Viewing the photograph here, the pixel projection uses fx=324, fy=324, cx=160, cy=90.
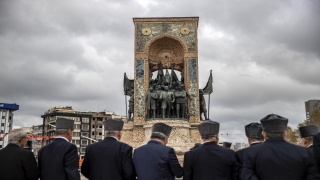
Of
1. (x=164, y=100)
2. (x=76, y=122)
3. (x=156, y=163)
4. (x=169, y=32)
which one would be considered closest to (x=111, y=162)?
(x=156, y=163)

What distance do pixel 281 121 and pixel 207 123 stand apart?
124 cm

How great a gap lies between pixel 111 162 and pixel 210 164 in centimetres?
148

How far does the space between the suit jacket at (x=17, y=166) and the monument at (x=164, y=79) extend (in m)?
13.1

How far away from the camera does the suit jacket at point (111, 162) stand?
4.89 meters

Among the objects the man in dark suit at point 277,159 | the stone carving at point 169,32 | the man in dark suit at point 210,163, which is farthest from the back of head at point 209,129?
the stone carving at point 169,32

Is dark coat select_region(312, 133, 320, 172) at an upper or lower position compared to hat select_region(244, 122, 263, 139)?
lower

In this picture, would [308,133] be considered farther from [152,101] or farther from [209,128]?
[152,101]

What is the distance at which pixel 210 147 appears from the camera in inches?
185

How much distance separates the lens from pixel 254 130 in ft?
17.6

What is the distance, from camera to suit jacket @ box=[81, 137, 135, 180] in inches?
193

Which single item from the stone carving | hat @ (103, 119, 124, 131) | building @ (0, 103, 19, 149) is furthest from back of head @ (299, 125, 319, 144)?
building @ (0, 103, 19, 149)

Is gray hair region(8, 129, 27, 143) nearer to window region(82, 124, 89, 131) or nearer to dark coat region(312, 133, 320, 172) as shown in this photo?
dark coat region(312, 133, 320, 172)

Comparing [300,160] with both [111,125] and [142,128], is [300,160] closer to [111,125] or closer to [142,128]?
[111,125]

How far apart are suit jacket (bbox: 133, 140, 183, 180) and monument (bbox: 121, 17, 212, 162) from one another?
13.0 m
